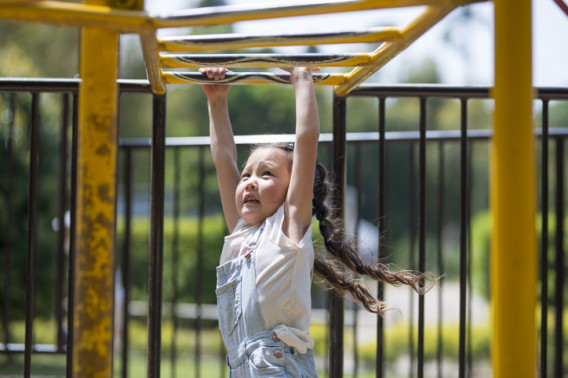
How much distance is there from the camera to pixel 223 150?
2307 millimetres

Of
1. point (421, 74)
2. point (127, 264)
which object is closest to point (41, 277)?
point (127, 264)

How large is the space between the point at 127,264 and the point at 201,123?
27.2 metres

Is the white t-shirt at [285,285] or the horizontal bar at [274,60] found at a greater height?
the horizontal bar at [274,60]

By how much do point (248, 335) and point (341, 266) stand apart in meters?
0.50

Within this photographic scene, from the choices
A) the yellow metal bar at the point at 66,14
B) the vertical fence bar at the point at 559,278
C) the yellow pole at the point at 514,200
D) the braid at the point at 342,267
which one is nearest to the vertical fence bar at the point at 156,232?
the braid at the point at 342,267

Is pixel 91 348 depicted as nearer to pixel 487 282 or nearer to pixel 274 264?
pixel 274 264

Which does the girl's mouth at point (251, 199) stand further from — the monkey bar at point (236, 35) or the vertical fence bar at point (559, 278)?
the vertical fence bar at point (559, 278)

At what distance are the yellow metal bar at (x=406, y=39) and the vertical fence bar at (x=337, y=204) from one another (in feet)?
0.88

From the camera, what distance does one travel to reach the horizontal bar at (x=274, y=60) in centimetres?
174

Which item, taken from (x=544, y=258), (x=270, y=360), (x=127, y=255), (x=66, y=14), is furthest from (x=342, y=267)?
(x=127, y=255)

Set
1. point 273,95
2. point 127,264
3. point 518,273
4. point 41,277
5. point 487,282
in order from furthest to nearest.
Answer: point 273,95, point 487,282, point 41,277, point 127,264, point 518,273

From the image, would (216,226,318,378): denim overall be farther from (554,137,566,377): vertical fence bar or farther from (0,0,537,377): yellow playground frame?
(554,137,566,377): vertical fence bar

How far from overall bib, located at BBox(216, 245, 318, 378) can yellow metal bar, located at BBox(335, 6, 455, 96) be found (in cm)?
61

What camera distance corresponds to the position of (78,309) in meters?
1.26
